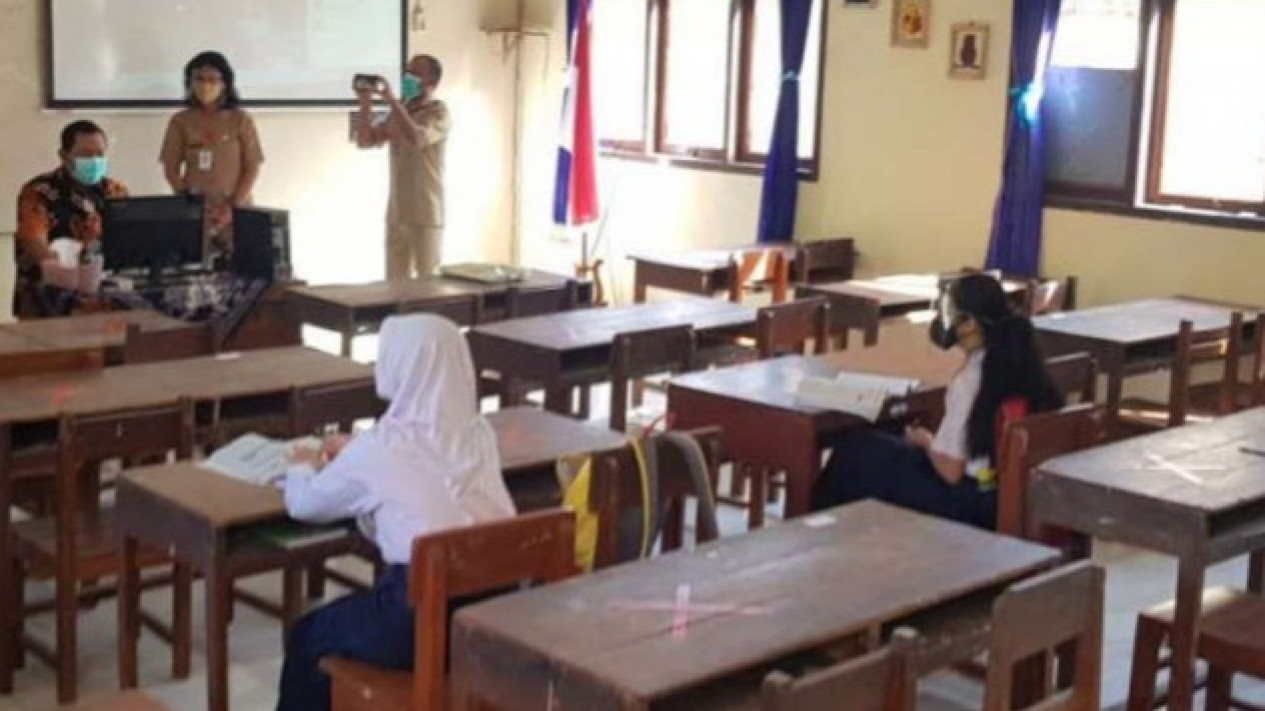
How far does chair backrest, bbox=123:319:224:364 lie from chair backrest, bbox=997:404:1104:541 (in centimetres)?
245

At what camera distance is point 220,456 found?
13.0 ft

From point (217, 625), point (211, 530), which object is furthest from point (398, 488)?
point (217, 625)

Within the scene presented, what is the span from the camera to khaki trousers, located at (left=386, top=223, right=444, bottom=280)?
8.34 meters

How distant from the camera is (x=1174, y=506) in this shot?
12.2 ft

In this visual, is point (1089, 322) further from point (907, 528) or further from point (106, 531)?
point (106, 531)

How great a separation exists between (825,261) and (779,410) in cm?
375

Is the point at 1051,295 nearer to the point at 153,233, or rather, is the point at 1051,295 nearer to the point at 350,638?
the point at 153,233

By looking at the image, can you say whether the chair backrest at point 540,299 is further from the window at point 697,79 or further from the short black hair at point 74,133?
the window at point 697,79

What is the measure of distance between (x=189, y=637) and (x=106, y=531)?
0.35m

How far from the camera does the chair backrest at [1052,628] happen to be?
2711 mm

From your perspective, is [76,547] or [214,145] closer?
[76,547]

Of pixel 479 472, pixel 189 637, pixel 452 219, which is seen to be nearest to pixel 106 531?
pixel 189 637

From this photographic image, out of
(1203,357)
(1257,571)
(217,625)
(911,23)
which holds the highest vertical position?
(911,23)

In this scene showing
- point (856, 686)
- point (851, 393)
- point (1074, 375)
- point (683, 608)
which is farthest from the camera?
point (1074, 375)
